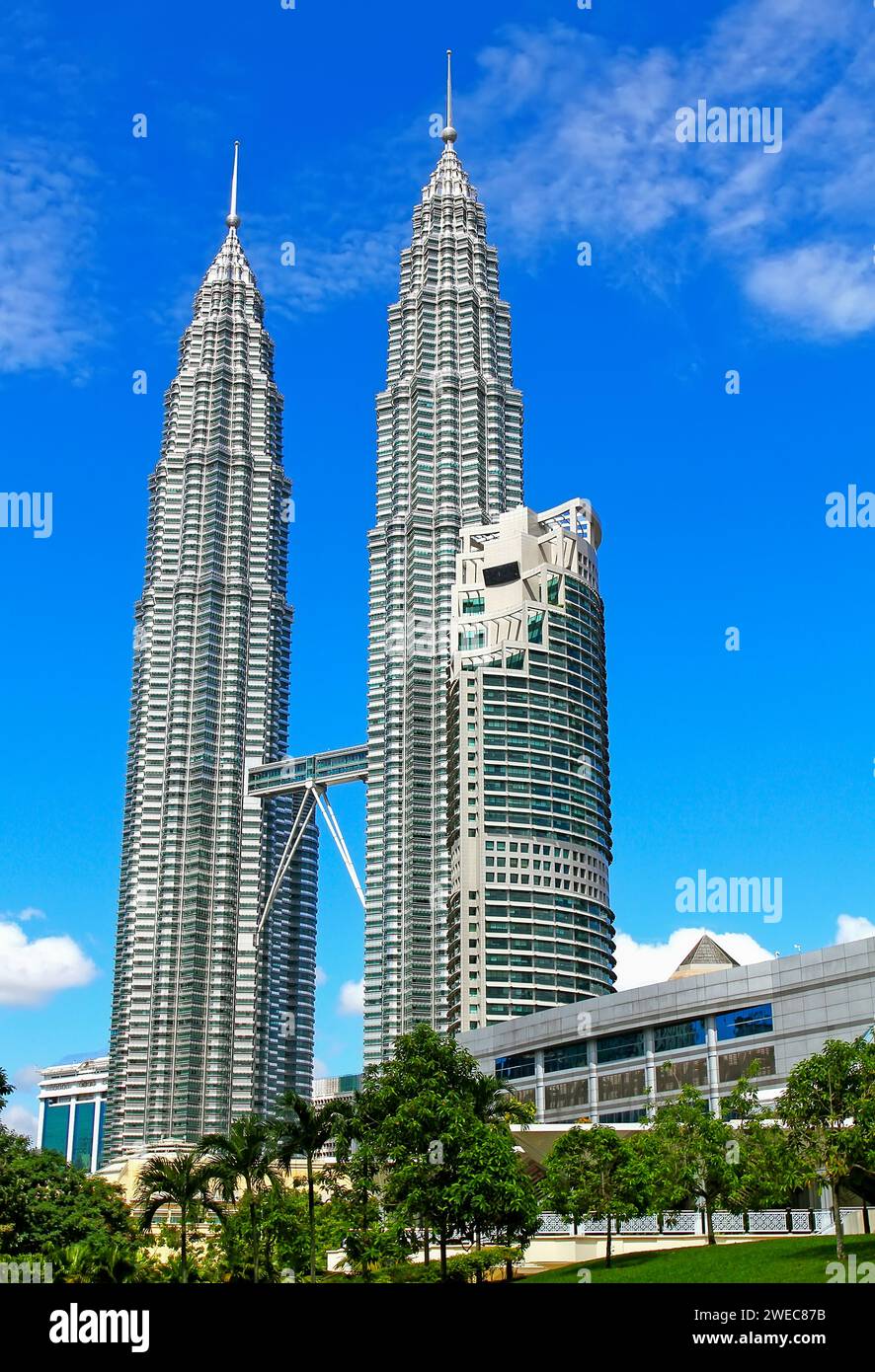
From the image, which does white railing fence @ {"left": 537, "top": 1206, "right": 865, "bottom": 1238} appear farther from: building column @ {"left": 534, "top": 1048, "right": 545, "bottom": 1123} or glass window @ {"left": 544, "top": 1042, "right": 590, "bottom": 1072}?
building column @ {"left": 534, "top": 1048, "right": 545, "bottom": 1123}

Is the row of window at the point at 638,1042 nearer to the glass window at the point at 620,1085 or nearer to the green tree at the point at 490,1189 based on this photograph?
the glass window at the point at 620,1085

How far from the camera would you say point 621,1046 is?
151 m

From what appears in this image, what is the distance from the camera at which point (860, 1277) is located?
59.2 m

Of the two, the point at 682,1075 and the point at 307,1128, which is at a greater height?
the point at 682,1075

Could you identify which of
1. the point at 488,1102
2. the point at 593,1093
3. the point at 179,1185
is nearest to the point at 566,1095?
the point at 593,1093

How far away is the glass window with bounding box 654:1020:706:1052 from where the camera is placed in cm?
13988

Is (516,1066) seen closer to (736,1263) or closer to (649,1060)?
(649,1060)

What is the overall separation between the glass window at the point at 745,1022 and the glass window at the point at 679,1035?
276 cm

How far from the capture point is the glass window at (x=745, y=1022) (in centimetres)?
13150

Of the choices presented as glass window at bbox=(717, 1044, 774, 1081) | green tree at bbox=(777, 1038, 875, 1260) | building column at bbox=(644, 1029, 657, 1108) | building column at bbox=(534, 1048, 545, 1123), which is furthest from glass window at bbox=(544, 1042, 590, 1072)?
green tree at bbox=(777, 1038, 875, 1260)

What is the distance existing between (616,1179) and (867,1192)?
43.8 ft

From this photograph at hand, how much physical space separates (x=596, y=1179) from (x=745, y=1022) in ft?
186

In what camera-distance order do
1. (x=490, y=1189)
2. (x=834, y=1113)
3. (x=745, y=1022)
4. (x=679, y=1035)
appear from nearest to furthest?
(x=834, y=1113) < (x=490, y=1189) < (x=745, y=1022) < (x=679, y=1035)
